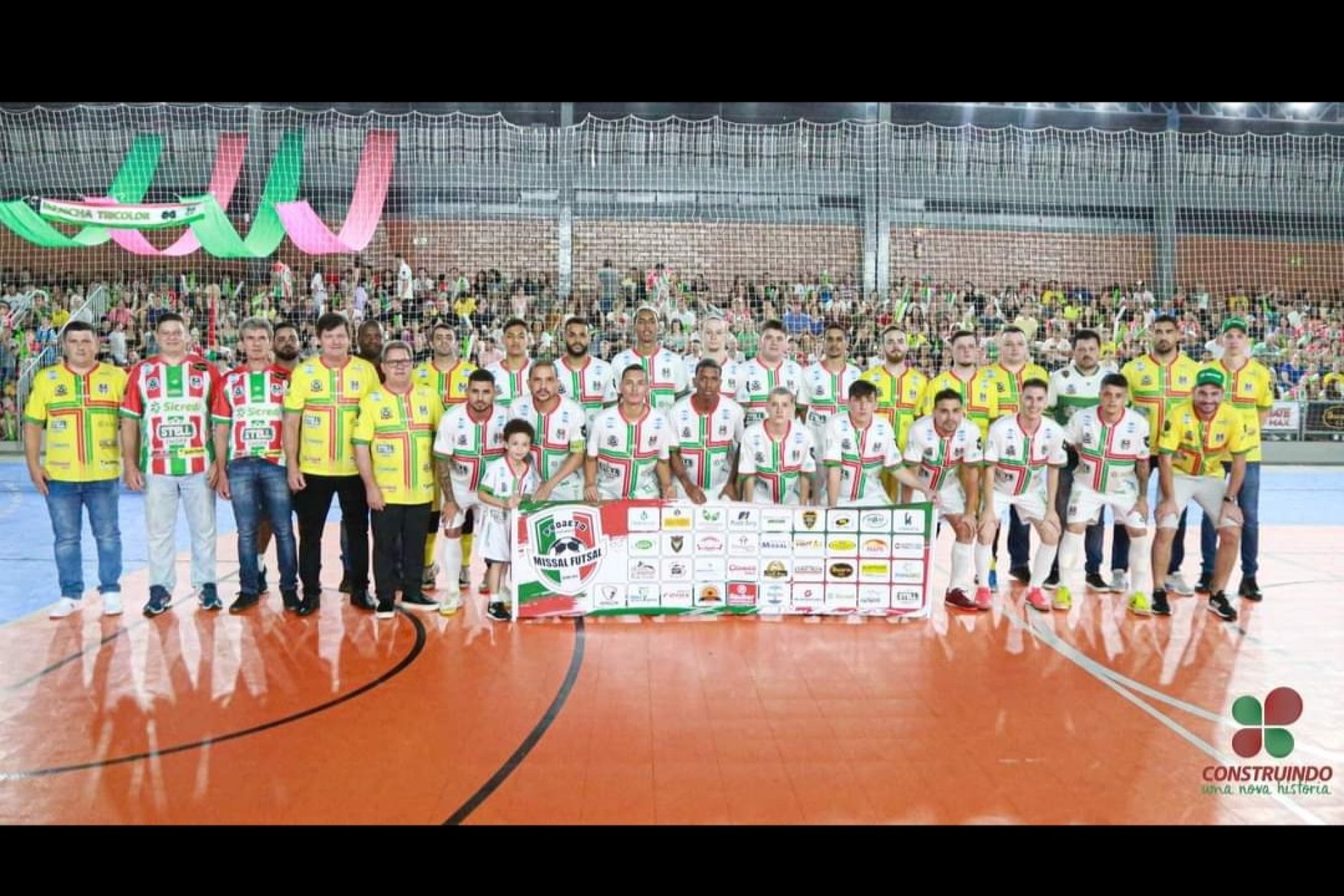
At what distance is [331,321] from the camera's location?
707 cm

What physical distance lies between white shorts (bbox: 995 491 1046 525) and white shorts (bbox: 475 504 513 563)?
3.92 metres

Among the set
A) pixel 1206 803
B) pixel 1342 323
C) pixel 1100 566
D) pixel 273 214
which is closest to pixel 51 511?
pixel 1206 803

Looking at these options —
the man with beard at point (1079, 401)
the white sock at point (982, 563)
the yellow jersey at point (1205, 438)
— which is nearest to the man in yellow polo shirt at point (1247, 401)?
the yellow jersey at point (1205, 438)

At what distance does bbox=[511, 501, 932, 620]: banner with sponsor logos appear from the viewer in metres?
6.98

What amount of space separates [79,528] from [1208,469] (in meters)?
8.88

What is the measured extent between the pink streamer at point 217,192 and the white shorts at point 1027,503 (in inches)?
559

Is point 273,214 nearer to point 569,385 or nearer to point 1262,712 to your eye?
point 569,385

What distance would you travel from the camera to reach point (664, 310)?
19.5m

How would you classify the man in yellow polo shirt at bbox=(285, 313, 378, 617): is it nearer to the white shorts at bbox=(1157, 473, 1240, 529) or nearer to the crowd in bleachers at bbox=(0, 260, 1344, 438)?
the white shorts at bbox=(1157, 473, 1240, 529)

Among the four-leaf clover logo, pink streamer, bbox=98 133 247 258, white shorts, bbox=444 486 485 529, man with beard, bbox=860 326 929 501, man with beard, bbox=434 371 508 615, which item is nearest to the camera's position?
the four-leaf clover logo

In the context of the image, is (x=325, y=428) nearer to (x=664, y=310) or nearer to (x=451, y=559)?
(x=451, y=559)

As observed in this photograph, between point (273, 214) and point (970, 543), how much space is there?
580 inches

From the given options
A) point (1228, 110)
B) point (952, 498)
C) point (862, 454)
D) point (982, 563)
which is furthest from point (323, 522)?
point (1228, 110)

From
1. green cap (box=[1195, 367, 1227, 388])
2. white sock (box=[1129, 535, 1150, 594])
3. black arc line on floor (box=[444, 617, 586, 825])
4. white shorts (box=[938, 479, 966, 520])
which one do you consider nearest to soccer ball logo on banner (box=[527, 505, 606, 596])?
black arc line on floor (box=[444, 617, 586, 825])
